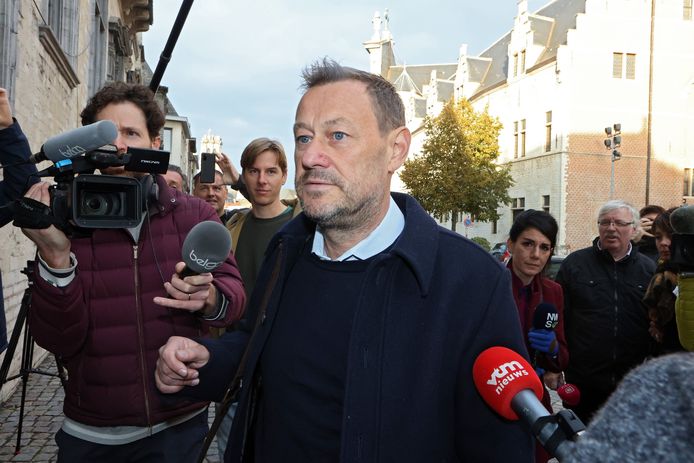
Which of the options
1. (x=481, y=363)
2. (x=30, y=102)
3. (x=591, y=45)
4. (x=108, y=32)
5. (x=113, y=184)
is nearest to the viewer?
(x=481, y=363)

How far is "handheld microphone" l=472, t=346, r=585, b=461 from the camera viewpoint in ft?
3.52

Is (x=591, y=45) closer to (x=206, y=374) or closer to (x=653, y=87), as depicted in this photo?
(x=653, y=87)

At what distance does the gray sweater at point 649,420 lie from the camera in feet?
2.15

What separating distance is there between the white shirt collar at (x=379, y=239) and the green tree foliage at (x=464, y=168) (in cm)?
3121

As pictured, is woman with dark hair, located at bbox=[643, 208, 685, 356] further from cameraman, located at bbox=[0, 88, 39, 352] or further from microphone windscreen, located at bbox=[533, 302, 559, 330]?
cameraman, located at bbox=[0, 88, 39, 352]

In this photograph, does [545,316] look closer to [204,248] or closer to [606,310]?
[606,310]

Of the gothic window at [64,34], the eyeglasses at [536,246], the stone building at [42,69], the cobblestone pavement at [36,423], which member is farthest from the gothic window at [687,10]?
the eyeglasses at [536,246]

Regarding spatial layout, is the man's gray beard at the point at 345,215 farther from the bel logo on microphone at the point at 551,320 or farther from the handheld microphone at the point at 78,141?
the bel logo on microphone at the point at 551,320

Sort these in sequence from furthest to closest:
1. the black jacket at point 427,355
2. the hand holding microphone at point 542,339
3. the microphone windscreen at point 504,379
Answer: the hand holding microphone at point 542,339, the black jacket at point 427,355, the microphone windscreen at point 504,379

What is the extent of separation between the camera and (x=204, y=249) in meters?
1.83

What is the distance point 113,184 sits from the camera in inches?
81.4

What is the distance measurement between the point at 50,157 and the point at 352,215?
97 cm

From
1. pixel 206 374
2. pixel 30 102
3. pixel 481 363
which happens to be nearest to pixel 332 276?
pixel 206 374

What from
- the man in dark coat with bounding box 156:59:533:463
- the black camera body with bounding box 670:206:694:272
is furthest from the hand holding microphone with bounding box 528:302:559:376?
the man in dark coat with bounding box 156:59:533:463
